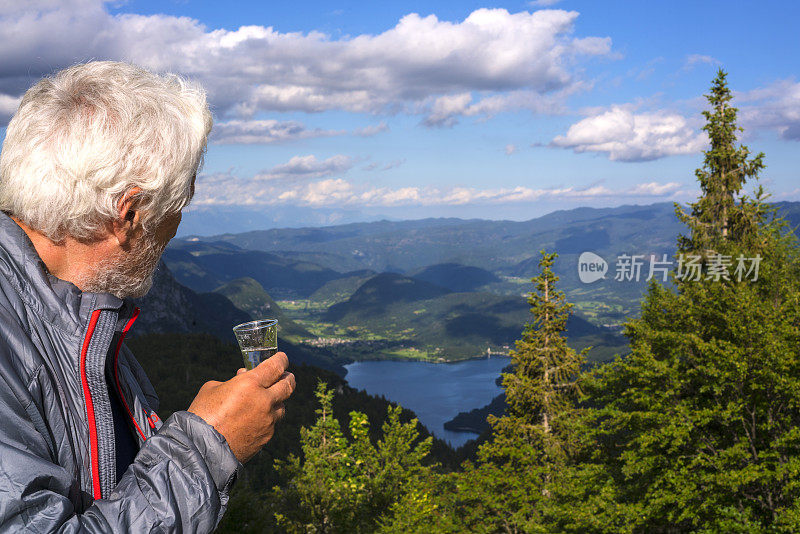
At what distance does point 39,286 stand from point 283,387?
0.70 m

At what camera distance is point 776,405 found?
1398 cm

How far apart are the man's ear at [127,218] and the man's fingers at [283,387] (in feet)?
2.01

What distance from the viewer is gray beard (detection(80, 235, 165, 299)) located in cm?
159

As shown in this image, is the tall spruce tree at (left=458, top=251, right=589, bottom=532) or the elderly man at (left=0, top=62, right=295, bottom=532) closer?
the elderly man at (left=0, top=62, right=295, bottom=532)

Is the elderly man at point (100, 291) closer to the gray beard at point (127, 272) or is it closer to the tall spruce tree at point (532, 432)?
the gray beard at point (127, 272)

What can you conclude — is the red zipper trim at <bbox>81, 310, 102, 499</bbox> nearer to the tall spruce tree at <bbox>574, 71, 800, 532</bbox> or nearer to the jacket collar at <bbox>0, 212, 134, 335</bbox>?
the jacket collar at <bbox>0, 212, 134, 335</bbox>

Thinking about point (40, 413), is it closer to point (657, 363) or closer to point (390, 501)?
point (657, 363)

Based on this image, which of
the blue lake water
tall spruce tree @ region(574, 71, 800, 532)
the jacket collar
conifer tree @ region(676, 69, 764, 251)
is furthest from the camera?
the blue lake water

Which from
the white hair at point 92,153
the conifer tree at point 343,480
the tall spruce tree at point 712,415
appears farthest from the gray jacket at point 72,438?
the conifer tree at point 343,480

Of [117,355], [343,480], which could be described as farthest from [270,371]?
[343,480]

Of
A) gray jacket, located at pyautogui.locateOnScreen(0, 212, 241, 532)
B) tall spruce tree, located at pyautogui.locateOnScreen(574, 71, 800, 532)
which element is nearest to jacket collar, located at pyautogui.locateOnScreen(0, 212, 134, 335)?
gray jacket, located at pyautogui.locateOnScreen(0, 212, 241, 532)

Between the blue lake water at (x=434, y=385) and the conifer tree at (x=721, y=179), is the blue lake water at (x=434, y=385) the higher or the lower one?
the lower one

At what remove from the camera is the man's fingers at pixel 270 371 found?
1.55 metres

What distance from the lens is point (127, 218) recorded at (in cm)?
158
